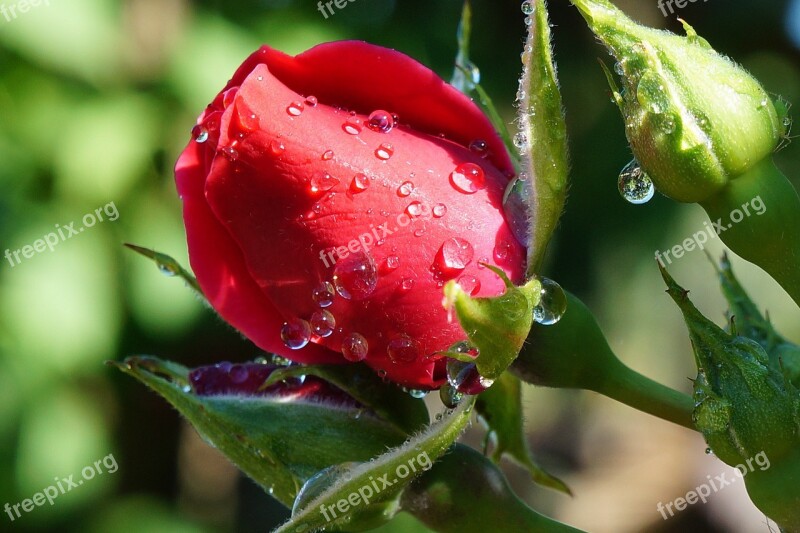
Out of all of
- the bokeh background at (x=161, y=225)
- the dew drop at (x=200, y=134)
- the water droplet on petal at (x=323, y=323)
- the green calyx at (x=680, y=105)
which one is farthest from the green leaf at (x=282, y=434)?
the bokeh background at (x=161, y=225)

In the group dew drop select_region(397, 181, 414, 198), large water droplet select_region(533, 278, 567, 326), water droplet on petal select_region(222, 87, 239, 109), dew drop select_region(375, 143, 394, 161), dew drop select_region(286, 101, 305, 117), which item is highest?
water droplet on petal select_region(222, 87, 239, 109)

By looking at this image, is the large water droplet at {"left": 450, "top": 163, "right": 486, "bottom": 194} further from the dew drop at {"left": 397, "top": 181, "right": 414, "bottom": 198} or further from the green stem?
the green stem

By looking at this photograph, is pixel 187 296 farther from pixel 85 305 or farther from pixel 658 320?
pixel 658 320

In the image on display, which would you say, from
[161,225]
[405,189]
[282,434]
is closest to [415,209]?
[405,189]

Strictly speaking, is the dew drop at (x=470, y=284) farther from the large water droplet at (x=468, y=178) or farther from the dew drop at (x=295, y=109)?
the dew drop at (x=295, y=109)

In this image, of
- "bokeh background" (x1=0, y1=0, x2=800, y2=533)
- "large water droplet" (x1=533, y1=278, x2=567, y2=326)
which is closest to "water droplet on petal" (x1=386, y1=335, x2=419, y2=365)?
"large water droplet" (x1=533, y1=278, x2=567, y2=326)

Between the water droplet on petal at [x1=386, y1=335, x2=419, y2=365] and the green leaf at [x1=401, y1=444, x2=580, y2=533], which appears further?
the green leaf at [x1=401, y1=444, x2=580, y2=533]

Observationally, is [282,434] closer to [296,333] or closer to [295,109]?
[296,333]
